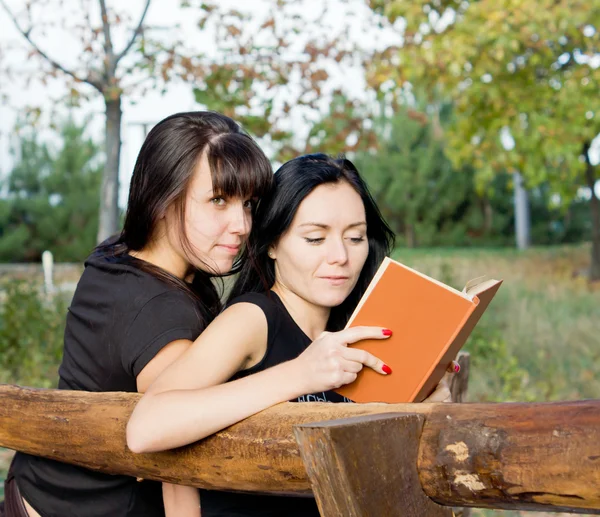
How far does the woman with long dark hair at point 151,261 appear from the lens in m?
1.98

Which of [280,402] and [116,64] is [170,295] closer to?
[280,402]

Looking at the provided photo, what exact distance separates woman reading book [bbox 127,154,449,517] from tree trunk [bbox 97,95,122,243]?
4.60 m

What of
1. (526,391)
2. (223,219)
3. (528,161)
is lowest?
(526,391)

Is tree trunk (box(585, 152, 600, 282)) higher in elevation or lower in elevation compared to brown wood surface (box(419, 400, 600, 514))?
lower

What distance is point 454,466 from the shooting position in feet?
4.40

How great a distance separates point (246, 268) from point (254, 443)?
0.76 metres

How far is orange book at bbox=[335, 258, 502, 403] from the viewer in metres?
1.71

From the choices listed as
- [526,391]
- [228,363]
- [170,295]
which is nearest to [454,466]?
[228,363]

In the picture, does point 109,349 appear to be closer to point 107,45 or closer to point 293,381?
point 293,381

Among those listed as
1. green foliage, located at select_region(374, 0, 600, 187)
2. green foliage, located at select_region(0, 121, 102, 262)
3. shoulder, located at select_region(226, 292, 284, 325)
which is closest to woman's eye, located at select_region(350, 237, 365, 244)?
shoulder, located at select_region(226, 292, 284, 325)

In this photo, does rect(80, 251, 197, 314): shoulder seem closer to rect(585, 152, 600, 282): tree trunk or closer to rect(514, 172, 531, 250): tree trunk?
rect(585, 152, 600, 282): tree trunk

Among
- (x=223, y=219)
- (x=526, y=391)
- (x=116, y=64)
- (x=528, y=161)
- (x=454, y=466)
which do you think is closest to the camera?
(x=454, y=466)

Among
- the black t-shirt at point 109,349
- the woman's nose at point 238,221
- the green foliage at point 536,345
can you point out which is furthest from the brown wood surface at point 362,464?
the green foliage at point 536,345

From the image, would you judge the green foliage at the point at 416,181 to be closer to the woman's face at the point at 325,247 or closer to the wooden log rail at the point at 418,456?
the woman's face at the point at 325,247
